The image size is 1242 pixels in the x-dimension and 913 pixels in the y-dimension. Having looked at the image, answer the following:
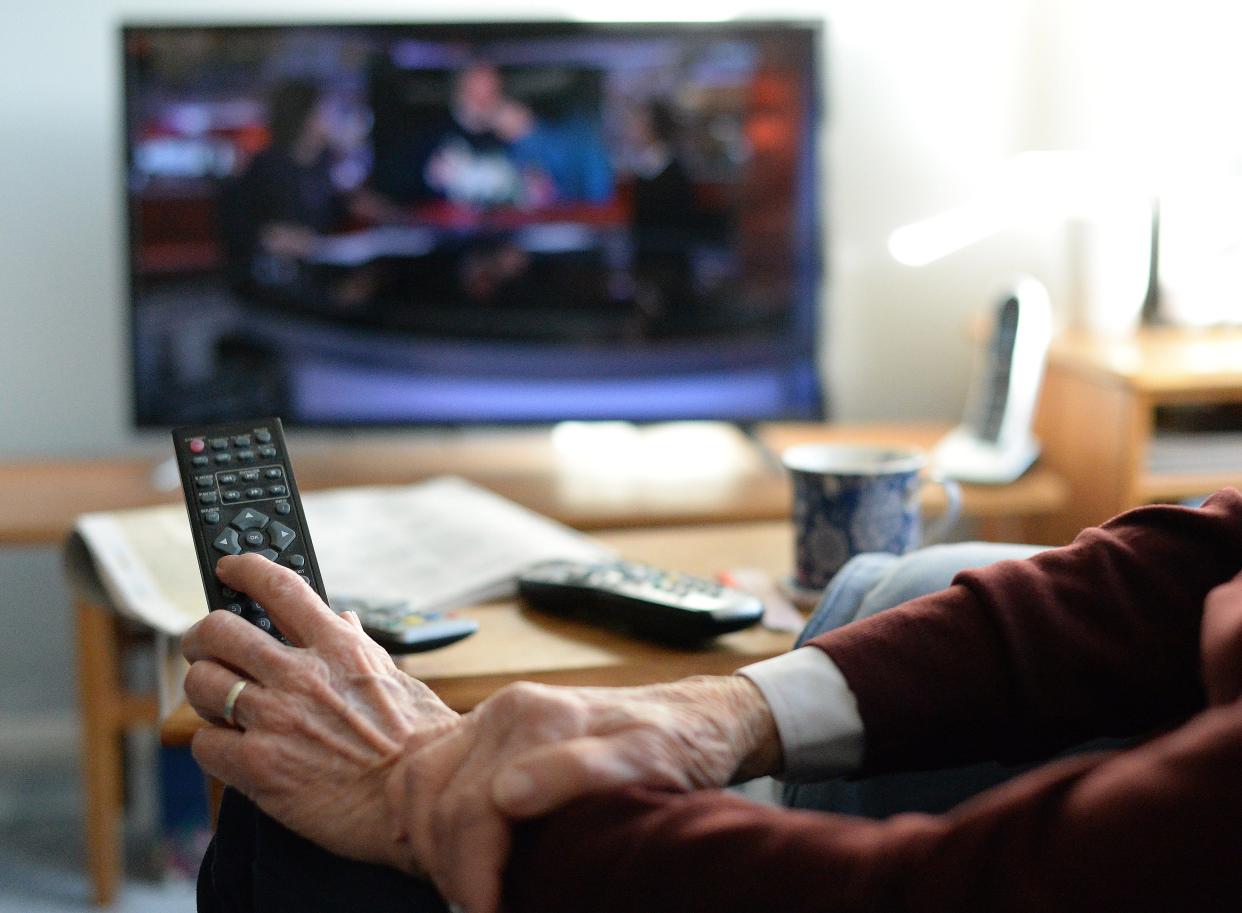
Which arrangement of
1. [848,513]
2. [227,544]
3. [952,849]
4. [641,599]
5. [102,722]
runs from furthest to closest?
[102,722] → [848,513] → [641,599] → [227,544] → [952,849]

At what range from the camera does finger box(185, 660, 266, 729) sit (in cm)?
67

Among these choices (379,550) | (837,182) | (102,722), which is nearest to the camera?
(379,550)

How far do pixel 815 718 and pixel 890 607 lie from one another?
131mm

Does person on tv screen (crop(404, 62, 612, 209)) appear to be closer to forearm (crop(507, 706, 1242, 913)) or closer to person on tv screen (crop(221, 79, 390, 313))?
person on tv screen (crop(221, 79, 390, 313))

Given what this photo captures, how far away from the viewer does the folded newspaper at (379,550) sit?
1.01 m

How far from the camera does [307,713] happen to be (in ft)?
2.17

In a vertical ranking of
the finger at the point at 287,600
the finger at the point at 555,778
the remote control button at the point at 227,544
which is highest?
the remote control button at the point at 227,544

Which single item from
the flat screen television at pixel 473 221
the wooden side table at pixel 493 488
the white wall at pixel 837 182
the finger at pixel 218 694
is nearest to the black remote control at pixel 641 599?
the finger at pixel 218 694

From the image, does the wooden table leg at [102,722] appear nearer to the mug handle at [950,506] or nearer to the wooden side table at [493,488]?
the wooden side table at [493,488]

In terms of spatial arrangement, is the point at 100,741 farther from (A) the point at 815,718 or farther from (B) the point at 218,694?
(A) the point at 815,718

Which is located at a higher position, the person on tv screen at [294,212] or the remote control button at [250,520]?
the person on tv screen at [294,212]

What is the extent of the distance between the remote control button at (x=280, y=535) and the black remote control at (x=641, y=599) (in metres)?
0.22

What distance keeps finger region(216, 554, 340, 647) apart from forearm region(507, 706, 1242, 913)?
0.21 metres

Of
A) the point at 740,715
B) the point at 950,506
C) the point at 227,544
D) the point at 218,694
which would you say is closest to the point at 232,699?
the point at 218,694
